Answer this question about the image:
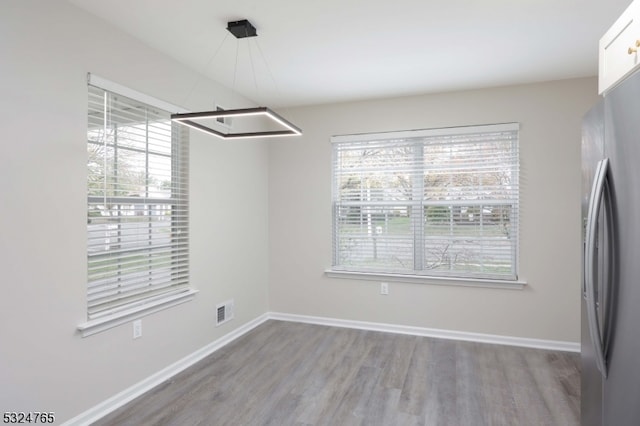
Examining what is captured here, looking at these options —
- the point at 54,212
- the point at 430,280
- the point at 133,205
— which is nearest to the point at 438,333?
the point at 430,280

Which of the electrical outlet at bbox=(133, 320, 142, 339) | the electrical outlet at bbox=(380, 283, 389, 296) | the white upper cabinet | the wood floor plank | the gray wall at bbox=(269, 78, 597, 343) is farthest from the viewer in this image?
the electrical outlet at bbox=(380, 283, 389, 296)

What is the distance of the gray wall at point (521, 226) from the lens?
358 centimetres

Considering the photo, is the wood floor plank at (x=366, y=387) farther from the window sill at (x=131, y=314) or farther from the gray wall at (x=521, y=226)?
the window sill at (x=131, y=314)

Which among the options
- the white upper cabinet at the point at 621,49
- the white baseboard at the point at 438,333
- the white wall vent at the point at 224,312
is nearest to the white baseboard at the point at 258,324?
the white baseboard at the point at 438,333

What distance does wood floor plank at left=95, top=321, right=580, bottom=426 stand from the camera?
244cm

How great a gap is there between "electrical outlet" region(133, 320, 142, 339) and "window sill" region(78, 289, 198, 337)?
1.7 inches

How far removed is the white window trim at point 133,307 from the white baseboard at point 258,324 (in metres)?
0.51

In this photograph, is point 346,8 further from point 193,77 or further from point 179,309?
point 179,309

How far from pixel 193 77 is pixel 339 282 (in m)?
2.72

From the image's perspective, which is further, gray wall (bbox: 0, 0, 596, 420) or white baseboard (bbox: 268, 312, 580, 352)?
white baseboard (bbox: 268, 312, 580, 352)

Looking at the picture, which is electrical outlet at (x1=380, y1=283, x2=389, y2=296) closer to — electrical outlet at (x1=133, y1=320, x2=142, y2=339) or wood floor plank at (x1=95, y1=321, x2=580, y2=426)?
wood floor plank at (x1=95, y1=321, x2=580, y2=426)

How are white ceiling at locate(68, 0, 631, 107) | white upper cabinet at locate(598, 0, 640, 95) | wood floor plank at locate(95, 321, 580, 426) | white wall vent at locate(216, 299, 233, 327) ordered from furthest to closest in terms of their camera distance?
1. white wall vent at locate(216, 299, 233, 327)
2. wood floor plank at locate(95, 321, 580, 426)
3. white ceiling at locate(68, 0, 631, 107)
4. white upper cabinet at locate(598, 0, 640, 95)

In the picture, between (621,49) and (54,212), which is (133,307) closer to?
(54,212)

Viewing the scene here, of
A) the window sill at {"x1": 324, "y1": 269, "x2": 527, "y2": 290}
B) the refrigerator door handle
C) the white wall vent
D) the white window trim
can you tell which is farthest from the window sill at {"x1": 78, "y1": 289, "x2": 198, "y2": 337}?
the refrigerator door handle
